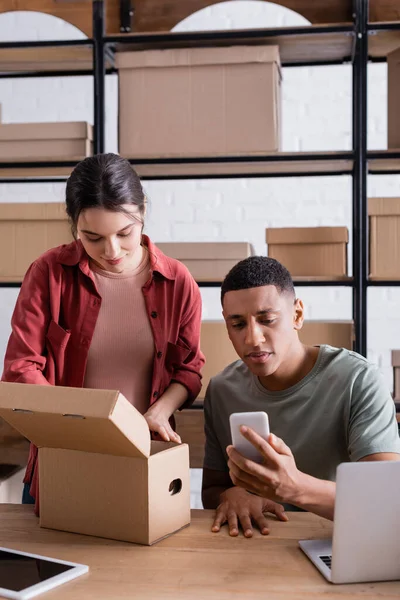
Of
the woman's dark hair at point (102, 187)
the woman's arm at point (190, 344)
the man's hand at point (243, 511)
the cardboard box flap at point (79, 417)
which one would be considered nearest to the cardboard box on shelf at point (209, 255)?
the woman's arm at point (190, 344)

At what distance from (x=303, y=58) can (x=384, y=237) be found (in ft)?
2.61

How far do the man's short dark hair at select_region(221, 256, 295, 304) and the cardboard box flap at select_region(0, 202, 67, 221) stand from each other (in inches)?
50.4

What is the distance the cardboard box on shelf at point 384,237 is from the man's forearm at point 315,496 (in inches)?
56.4

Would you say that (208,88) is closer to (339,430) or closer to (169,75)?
(169,75)

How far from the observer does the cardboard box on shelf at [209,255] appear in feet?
8.50

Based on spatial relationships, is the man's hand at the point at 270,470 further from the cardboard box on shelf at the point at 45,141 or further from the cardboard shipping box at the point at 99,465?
the cardboard box on shelf at the point at 45,141

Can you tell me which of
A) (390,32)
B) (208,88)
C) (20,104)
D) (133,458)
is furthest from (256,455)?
(20,104)

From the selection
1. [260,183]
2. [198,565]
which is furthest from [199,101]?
[198,565]

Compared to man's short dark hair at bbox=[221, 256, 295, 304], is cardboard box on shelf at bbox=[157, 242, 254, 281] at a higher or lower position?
higher

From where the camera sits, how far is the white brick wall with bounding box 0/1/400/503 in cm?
315

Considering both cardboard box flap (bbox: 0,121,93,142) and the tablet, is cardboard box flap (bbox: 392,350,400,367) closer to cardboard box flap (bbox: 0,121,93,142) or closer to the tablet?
cardboard box flap (bbox: 0,121,93,142)

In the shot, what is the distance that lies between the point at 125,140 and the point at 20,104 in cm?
98

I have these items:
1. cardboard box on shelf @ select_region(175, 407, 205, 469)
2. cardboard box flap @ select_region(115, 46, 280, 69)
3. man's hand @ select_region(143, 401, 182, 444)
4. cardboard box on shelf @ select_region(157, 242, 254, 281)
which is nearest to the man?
man's hand @ select_region(143, 401, 182, 444)

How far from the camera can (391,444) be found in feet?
4.29
